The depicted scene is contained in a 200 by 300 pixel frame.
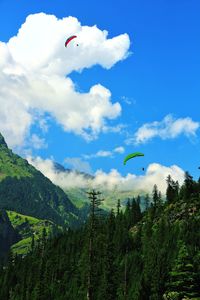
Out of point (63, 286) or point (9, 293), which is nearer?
point (63, 286)

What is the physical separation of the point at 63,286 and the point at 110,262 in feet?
220

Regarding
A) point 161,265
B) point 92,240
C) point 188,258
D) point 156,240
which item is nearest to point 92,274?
point 92,240

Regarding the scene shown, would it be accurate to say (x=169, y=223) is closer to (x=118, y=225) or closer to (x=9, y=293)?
(x=118, y=225)

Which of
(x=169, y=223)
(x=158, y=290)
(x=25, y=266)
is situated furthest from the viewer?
(x=25, y=266)

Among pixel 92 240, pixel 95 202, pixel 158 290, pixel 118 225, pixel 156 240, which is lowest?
pixel 158 290

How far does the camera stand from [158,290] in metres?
64.4

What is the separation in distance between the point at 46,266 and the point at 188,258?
5455 inches

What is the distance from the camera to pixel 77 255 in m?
176

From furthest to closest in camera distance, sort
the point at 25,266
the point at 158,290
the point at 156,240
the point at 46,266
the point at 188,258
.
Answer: the point at 25,266 < the point at 46,266 < the point at 156,240 < the point at 158,290 < the point at 188,258

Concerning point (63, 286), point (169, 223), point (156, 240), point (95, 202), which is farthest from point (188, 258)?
point (63, 286)

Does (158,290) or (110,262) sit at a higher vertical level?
(110,262)

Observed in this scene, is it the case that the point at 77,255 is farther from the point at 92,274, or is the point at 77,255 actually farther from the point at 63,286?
the point at 92,274

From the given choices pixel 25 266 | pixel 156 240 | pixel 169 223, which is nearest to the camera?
pixel 156 240

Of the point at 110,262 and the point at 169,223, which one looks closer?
the point at 110,262
